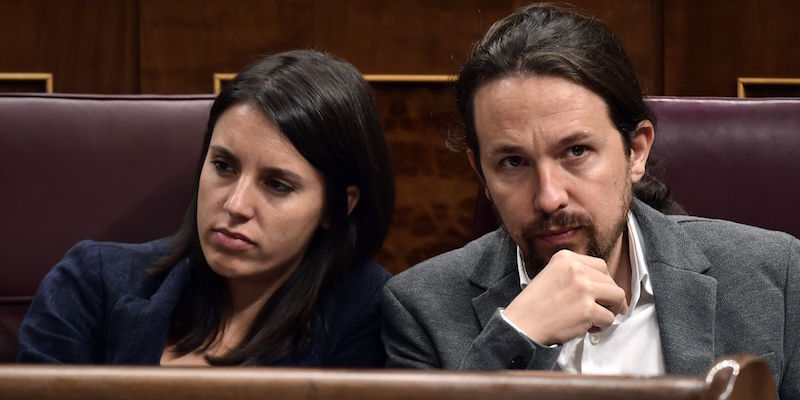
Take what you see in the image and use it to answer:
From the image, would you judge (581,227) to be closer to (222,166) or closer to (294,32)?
(222,166)

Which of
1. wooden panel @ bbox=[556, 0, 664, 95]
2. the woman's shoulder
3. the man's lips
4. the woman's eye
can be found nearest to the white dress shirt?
the man's lips

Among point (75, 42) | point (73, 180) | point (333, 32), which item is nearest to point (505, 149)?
point (73, 180)

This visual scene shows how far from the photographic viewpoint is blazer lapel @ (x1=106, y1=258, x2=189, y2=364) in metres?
1.04

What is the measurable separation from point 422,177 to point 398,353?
1.85ft

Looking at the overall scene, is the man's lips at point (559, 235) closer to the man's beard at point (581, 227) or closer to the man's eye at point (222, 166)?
the man's beard at point (581, 227)

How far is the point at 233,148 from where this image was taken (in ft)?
3.40

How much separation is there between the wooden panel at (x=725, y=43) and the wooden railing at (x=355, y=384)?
1.27 metres

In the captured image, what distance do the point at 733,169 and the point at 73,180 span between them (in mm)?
718

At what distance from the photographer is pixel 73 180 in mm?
1154

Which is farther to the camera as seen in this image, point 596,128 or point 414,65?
point 414,65

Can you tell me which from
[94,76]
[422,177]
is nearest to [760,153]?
[422,177]

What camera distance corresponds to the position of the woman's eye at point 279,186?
41.1 inches

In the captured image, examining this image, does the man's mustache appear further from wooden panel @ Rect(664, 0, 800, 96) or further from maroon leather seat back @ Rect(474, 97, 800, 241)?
wooden panel @ Rect(664, 0, 800, 96)

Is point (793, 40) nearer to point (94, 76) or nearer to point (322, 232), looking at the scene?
point (322, 232)
